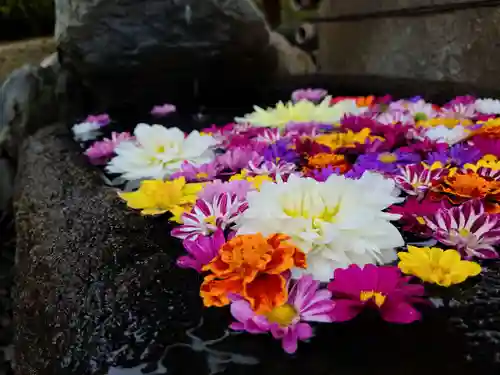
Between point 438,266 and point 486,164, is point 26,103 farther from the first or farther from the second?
point 438,266

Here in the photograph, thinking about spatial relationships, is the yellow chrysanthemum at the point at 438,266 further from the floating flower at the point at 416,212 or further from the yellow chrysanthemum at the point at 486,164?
the yellow chrysanthemum at the point at 486,164

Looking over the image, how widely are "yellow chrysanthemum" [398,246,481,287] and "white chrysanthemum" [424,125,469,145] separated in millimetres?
686

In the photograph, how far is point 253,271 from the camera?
0.69 m

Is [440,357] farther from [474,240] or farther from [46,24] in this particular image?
[46,24]

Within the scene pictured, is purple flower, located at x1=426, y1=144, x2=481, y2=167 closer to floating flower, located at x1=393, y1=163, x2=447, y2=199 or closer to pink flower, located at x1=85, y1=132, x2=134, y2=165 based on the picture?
floating flower, located at x1=393, y1=163, x2=447, y2=199

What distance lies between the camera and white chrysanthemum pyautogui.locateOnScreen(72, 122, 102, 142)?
1859 millimetres

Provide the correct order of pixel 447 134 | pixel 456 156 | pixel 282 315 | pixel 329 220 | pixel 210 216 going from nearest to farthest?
1. pixel 282 315
2. pixel 329 220
3. pixel 210 216
4. pixel 456 156
5. pixel 447 134

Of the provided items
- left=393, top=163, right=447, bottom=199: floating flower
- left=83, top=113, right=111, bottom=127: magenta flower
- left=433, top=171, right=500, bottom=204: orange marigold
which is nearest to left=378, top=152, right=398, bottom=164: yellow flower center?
left=393, top=163, right=447, bottom=199: floating flower

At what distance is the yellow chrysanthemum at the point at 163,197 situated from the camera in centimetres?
104

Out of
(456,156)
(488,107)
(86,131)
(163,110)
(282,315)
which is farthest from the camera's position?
(163,110)

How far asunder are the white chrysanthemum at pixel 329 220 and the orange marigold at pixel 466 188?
17 cm

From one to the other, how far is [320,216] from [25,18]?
3344 millimetres

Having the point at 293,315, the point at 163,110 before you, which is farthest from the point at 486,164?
the point at 163,110

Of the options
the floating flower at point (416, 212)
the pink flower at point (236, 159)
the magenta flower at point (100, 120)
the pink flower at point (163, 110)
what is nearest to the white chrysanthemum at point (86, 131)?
the magenta flower at point (100, 120)
